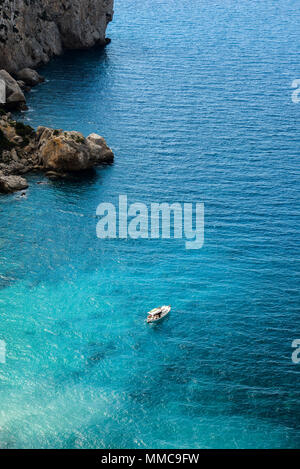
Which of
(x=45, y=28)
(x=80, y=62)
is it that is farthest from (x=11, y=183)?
(x=80, y=62)

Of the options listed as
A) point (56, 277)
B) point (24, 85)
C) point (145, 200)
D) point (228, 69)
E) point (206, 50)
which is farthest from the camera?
point (206, 50)

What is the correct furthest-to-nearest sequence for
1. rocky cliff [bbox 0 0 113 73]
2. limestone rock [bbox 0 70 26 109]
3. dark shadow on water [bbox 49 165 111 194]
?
rocky cliff [bbox 0 0 113 73] < limestone rock [bbox 0 70 26 109] < dark shadow on water [bbox 49 165 111 194]

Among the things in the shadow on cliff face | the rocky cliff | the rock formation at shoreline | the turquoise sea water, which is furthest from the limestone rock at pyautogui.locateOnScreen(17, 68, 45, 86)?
the shadow on cliff face

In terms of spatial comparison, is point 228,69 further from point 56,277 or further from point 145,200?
point 56,277

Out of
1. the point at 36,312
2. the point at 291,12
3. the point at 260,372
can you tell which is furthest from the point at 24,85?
the point at 291,12

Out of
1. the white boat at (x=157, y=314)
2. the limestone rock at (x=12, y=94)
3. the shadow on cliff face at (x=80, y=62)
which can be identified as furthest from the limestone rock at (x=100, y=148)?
the shadow on cliff face at (x=80, y=62)

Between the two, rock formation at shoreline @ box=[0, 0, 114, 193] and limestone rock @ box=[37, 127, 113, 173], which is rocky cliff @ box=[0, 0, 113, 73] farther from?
limestone rock @ box=[37, 127, 113, 173]

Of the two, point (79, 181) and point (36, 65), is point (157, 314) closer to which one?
point (79, 181)
